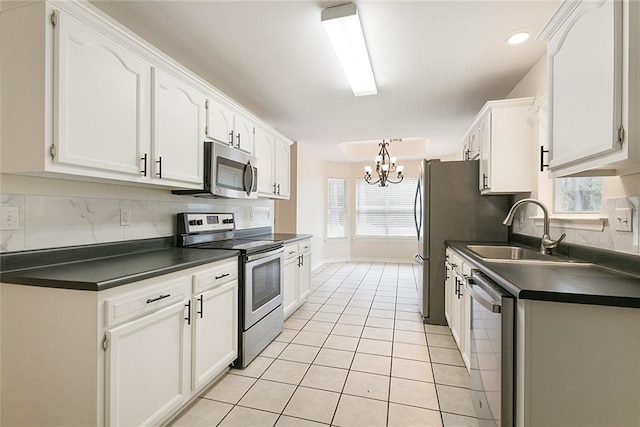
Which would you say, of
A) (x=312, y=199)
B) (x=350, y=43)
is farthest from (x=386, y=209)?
(x=350, y=43)

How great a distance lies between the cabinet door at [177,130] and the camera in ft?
6.42

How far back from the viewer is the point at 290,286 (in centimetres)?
323

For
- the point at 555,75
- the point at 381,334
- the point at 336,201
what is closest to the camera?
the point at 555,75

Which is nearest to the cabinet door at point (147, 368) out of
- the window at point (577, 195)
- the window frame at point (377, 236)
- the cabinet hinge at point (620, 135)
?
the cabinet hinge at point (620, 135)

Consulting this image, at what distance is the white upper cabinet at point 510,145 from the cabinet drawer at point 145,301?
8.52ft

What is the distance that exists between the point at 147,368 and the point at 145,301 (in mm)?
334

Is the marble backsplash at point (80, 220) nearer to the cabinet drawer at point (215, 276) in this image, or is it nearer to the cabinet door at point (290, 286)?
the cabinet drawer at point (215, 276)

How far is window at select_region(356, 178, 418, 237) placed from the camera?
6941mm

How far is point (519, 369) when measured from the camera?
1.18 meters

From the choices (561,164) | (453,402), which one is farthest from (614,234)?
(453,402)

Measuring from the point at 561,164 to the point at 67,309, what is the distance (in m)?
2.39

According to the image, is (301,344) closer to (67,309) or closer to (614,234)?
(67,309)

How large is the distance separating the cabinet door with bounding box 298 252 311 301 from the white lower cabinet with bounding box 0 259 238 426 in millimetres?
1928

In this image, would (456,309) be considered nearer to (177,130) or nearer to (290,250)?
(290,250)
